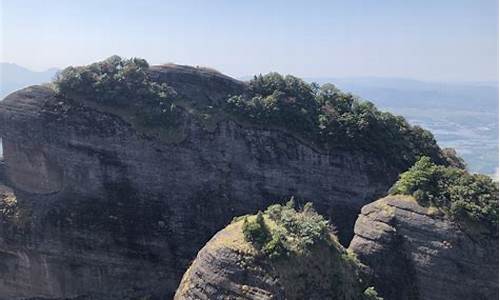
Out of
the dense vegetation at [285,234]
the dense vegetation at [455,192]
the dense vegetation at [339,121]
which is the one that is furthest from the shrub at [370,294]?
the dense vegetation at [339,121]

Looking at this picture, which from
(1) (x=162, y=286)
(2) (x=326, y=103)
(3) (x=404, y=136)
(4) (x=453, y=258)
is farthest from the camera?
(2) (x=326, y=103)

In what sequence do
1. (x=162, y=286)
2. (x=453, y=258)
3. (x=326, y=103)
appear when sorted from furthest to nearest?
1. (x=326, y=103)
2. (x=162, y=286)
3. (x=453, y=258)

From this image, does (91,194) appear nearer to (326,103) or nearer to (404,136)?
(326,103)

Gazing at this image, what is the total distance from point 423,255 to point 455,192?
365 cm

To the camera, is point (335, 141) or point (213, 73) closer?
point (335, 141)

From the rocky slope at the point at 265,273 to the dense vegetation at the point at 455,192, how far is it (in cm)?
618

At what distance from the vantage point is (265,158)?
37406 millimetres

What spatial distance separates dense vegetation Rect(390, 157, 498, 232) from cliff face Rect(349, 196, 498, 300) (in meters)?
0.64

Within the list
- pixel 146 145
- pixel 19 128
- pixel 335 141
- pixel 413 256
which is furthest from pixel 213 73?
pixel 413 256

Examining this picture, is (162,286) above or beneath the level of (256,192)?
beneath

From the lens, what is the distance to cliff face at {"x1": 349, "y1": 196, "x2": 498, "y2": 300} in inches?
958

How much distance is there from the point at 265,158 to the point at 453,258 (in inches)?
633

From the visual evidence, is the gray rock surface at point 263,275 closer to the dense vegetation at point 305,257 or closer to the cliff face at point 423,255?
the dense vegetation at point 305,257

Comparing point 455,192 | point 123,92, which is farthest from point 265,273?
point 123,92
